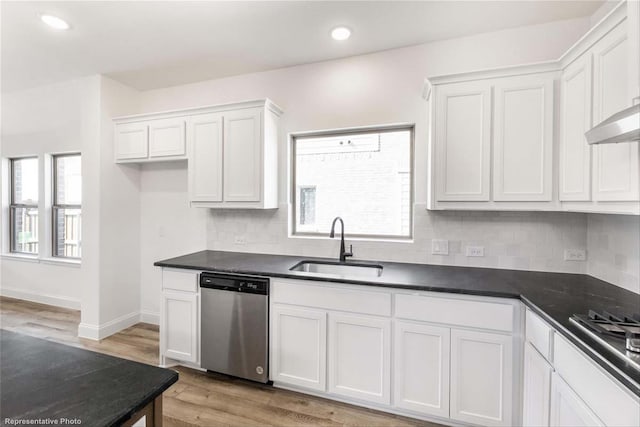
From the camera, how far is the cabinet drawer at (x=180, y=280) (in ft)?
8.08

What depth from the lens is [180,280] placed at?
98.5 inches

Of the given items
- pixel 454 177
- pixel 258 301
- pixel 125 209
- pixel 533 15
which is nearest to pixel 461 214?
pixel 454 177

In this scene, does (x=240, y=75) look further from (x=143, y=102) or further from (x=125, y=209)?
(x=125, y=209)

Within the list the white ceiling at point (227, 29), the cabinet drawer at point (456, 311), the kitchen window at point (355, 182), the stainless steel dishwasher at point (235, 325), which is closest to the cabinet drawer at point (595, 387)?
the cabinet drawer at point (456, 311)

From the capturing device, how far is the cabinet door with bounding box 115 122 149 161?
10.5 feet

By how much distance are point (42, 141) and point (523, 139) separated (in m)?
5.71

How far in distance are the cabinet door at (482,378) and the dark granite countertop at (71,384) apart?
169 cm

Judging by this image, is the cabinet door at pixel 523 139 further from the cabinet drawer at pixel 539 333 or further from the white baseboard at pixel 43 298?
the white baseboard at pixel 43 298

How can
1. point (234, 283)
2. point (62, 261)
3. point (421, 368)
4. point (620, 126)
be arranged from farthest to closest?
1. point (62, 261)
2. point (234, 283)
3. point (421, 368)
4. point (620, 126)

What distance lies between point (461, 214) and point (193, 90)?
3.21 m

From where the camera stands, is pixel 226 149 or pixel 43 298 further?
pixel 43 298

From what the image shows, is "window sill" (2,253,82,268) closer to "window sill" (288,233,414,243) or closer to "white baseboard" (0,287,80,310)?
"white baseboard" (0,287,80,310)

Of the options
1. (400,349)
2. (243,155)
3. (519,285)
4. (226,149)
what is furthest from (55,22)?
(519,285)

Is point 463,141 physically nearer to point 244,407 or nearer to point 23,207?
point 244,407
